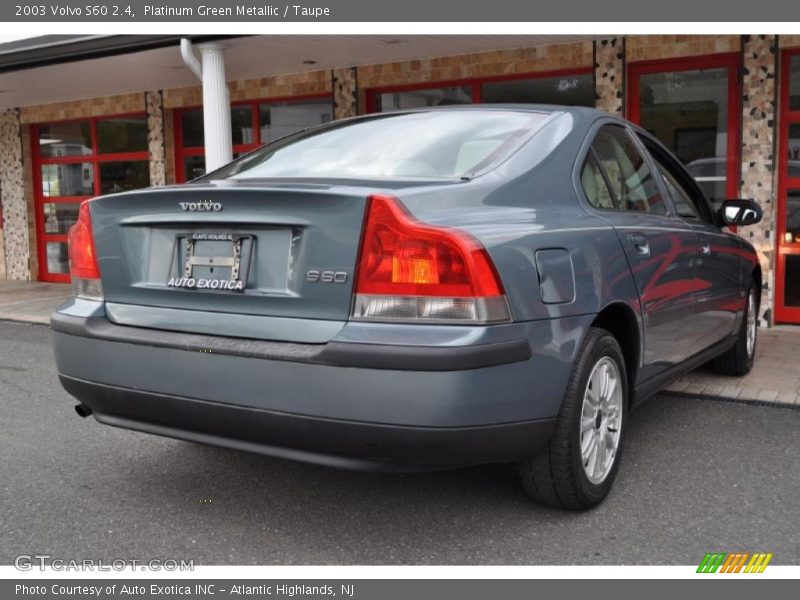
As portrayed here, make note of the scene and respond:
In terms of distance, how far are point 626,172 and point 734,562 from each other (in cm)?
177

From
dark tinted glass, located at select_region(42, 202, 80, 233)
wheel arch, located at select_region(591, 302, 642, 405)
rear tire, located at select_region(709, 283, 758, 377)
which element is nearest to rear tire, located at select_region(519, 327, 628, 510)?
wheel arch, located at select_region(591, 302, 642, 405)

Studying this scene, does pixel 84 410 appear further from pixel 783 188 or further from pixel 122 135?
pixel 122 135

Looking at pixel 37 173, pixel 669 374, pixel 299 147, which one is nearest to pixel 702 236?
pixel 669 374

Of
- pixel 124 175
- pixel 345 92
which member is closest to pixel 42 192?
pixel 124 175

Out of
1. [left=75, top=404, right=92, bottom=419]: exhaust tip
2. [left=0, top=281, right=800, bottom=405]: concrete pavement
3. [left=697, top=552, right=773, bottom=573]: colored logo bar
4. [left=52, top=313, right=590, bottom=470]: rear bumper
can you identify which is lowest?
[left=0, top=281, right=800, bottom=405]: concrete pavement

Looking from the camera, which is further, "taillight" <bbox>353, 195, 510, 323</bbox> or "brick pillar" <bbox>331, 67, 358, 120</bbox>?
"brick pillar" <bbox>331, 67, 358, 120</bbox>

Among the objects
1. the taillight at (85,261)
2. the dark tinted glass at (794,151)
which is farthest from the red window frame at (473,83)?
the taillight at (85,261)

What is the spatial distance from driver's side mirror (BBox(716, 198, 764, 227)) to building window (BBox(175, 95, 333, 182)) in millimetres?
6377

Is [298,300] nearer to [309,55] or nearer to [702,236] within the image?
[702,236]

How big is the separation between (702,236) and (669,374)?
82cm

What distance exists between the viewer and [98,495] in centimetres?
347

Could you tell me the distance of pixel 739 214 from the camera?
15.3ft

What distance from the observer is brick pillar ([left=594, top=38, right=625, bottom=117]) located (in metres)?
8.20

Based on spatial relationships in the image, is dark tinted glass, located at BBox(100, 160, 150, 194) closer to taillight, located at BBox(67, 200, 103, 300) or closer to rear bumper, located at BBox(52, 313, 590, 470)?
taillight, located at BBox(67, 200, 103, 300)
